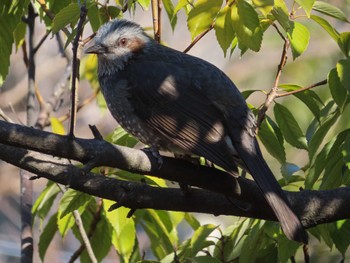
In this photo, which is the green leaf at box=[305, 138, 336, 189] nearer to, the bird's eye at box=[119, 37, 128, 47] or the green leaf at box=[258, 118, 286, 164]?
the green leaf at box=[258, 118, 286, 164]

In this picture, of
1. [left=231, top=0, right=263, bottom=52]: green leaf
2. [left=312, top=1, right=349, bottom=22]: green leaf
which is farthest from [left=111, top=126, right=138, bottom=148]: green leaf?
[left=312, top=1, right=349, bottom=22]: green leaf

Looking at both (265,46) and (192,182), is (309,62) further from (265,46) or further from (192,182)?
(192,182)

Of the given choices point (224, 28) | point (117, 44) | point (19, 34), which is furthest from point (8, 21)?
point (224, 28)

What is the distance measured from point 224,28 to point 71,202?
1065 mm

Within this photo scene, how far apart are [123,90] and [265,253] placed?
3.76ft

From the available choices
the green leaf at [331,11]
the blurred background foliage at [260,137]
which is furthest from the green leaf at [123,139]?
the green leaf at [331,11]

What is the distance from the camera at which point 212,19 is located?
3590 millimetres

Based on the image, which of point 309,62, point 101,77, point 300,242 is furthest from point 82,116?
point 300,242

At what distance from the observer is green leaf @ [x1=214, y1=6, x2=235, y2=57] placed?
11.7 feet

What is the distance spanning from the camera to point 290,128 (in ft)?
12.5

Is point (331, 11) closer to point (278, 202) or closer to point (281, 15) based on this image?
point (281, 15)

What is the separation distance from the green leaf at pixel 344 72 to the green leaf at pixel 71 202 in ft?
4.31

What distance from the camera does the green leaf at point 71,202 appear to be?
3674 mm

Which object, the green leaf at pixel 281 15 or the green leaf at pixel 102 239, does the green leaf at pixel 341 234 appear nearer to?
the green leaf at pixel 281 15
